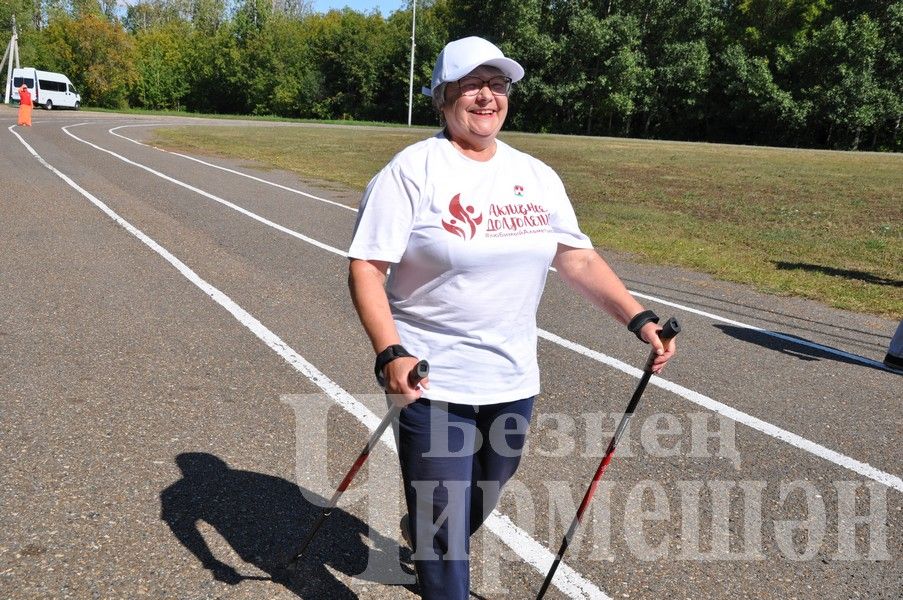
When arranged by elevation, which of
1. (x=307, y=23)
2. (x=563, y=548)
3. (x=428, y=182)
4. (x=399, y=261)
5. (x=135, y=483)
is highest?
(x=307, y=23)

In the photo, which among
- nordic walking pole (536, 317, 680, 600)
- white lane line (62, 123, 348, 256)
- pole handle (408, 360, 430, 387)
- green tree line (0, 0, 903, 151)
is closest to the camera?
pole handle (408, 360, 430, 387)

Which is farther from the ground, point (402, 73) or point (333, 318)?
point (402, 73)

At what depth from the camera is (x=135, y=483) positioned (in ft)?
13.5

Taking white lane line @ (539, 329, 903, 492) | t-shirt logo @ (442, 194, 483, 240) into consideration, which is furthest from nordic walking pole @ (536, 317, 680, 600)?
white lane line @ (539, 329, 903, 492)

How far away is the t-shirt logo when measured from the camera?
8.48 ft

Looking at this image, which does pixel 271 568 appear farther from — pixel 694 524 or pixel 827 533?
pixel 827 533

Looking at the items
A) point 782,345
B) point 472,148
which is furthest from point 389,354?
point 782,345

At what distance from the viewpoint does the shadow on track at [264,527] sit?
3.41m

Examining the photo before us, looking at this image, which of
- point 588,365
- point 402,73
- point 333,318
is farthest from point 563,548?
point 402,73

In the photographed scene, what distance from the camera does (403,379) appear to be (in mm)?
2432

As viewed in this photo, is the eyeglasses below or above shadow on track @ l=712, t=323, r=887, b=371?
above

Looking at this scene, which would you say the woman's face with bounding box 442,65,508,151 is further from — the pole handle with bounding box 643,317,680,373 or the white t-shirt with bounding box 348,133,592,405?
the pole handle with bounding box 643,317,680,373

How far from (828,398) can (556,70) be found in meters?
61.1

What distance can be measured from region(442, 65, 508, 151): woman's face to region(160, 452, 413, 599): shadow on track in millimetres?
1804
